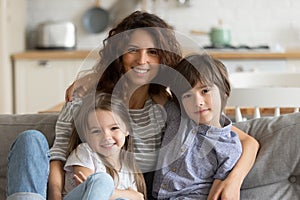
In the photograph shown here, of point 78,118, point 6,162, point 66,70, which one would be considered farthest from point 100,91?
point 66,70

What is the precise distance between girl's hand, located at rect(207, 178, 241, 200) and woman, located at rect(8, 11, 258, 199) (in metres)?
0.09

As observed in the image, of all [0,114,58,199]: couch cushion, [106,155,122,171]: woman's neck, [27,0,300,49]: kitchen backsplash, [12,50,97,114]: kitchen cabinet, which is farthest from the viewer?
[27,0,300,49]: kitchen backsplash

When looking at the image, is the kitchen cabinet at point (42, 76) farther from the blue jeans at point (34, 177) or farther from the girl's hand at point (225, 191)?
the girl's hand at point (225, 191)

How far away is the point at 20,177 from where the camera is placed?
80.1 inches

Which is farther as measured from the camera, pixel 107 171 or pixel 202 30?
pixel 202 30

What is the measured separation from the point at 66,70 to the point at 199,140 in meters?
2.68

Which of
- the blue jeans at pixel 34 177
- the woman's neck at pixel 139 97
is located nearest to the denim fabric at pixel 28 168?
the blue jeans at pixel 34 177

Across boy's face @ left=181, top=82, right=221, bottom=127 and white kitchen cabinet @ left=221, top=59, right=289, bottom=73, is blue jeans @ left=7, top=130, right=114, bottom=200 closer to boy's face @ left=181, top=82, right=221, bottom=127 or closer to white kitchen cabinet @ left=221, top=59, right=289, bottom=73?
boy's face @ left=181, top=82, right=221, bottom=127

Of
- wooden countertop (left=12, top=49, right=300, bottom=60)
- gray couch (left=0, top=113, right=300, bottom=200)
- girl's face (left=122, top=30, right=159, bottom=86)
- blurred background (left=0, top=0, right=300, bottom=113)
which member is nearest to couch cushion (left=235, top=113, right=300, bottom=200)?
gray couch (left=0, top=113, right=300, bottom=200)

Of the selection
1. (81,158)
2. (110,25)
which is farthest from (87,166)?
(110,25)

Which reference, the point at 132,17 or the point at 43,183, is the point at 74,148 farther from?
the point at 132,17

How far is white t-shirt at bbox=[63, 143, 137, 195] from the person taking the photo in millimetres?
2139

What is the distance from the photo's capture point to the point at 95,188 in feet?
6.36

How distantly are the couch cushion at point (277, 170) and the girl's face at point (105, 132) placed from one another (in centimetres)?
46
